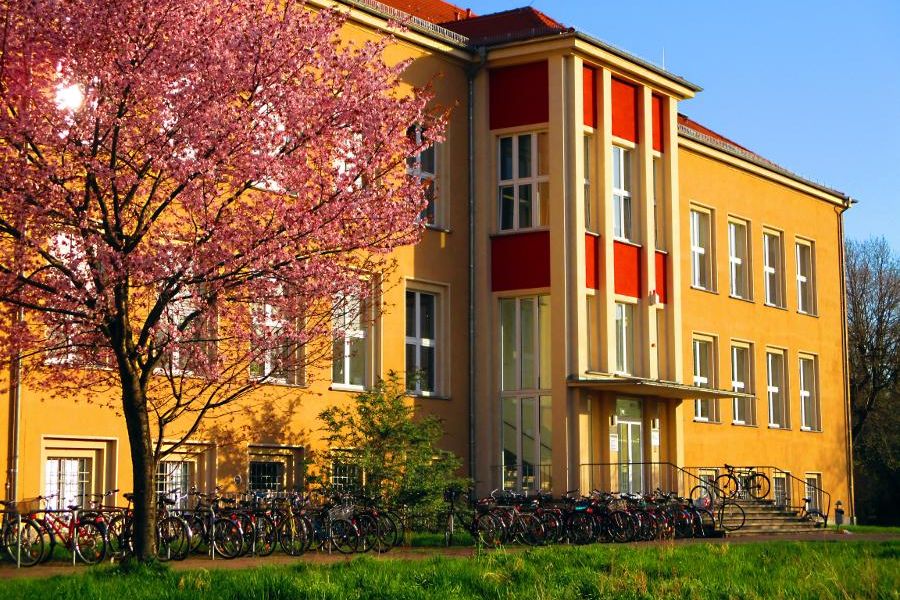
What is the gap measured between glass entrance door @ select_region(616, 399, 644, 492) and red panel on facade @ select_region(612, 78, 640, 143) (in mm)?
5730

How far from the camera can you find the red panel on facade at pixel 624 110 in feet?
104

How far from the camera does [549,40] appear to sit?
30.1m

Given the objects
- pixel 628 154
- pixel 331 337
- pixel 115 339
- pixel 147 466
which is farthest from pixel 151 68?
pixel 628 154

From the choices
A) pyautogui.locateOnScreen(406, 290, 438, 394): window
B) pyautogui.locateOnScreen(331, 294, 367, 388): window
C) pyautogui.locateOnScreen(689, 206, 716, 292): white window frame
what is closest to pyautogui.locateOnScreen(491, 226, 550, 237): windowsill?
pyautogui.locateOnScreen(406, 290, 438, 394): window

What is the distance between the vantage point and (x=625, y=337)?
31.8 m

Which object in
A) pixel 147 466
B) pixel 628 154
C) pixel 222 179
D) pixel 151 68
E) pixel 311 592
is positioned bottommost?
pixel 311 592

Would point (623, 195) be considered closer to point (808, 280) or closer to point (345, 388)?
point (345, 388)

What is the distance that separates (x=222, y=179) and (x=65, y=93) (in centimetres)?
206

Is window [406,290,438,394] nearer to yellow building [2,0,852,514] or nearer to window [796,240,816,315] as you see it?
yellow building [2,0,852,514]

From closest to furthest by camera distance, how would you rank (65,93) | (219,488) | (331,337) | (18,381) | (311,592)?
(311,592), (65,93), (18,381), (331,337), (219,488)

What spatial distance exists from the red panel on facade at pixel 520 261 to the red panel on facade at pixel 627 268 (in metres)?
1.81

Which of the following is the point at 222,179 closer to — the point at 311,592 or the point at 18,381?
the point at 18,381

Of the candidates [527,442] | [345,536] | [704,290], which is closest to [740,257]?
[704,290]

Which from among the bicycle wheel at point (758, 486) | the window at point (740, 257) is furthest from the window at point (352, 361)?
the window at point (740, 257)
